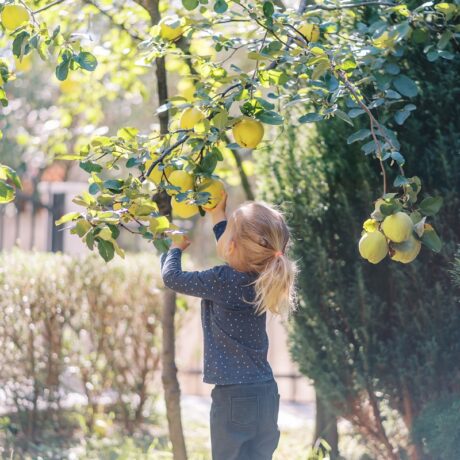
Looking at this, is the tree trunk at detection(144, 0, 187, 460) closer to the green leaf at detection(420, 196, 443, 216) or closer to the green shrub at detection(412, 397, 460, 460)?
the green shrub at detection(412, 397, 460, 460)

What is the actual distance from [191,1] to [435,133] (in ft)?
4.56

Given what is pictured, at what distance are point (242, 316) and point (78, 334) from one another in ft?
8.76

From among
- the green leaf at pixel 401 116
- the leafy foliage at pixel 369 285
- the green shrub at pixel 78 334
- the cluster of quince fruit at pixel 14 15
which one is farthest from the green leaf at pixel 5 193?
the green shrub at pixel 78 334

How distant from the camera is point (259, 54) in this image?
252 cm

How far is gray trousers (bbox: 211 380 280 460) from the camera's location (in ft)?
9.27

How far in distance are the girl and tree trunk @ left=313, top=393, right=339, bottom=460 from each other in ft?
4.69

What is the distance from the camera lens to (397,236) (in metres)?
2.21

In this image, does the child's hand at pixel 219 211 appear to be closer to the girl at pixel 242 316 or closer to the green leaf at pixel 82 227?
the girl at pixel 242 316

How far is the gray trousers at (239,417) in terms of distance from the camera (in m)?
2.82

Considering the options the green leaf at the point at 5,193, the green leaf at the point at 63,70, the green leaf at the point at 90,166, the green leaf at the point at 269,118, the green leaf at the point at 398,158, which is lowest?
the green leaf at the point at 5,193

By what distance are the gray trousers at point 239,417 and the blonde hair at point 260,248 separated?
294 mm

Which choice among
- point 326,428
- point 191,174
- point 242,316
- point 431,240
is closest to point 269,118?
point 191,174

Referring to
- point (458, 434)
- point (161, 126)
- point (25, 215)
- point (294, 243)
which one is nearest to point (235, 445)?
point (458, 434)

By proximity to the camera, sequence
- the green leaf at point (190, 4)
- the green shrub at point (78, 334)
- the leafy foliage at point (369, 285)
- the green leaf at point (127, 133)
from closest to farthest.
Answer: the green leaf at point (190, 4) < the green leaf at point (127, 133) < the leafy foliage at point (369, 285) < the green shrub at point (78, 334)
